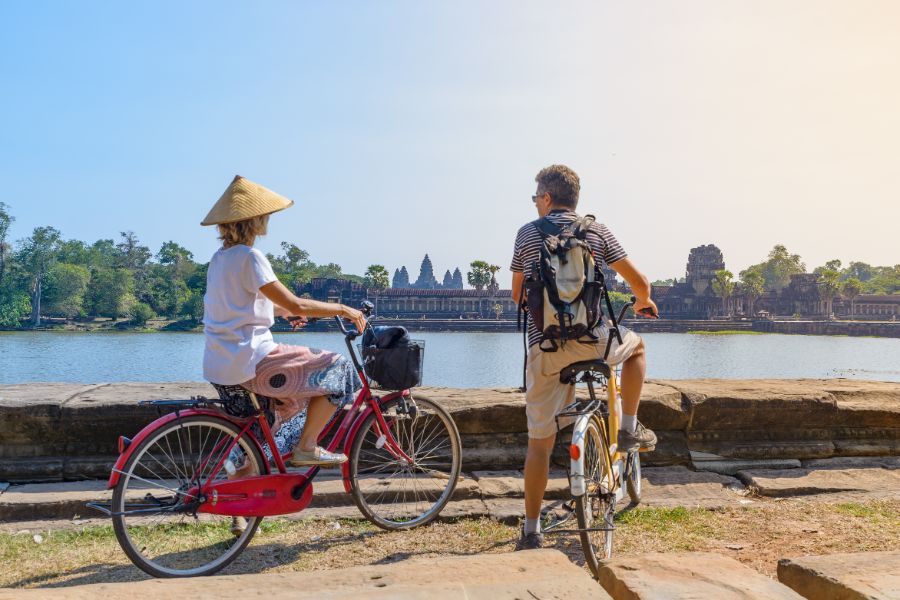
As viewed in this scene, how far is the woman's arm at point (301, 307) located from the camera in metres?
2.85

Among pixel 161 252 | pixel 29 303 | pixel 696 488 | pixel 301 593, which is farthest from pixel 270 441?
pixel 161 252

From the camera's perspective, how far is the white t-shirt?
2.85m

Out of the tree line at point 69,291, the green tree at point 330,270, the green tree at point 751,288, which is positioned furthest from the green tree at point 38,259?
the green tree at point 751,288

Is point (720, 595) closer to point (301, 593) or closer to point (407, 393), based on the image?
point (301, 593)

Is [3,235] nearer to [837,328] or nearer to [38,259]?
[38,259]

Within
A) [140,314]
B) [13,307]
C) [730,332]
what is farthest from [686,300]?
[13,307]

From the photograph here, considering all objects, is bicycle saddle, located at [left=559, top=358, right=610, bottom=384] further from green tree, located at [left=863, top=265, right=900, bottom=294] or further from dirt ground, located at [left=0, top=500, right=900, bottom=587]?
green tree, located at [left=863, top=265, right=900, bottom=294]

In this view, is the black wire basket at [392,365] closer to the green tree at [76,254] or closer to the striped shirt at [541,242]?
the striped shirt at [541,242]

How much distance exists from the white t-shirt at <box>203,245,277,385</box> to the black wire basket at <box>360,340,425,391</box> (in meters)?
0.57

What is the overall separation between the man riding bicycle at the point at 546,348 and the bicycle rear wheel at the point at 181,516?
1045 millimetres

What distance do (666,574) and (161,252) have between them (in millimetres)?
115638

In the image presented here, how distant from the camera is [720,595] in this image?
1.86 metres

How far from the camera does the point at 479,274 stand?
98.3 m

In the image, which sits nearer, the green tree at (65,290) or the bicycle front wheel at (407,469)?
the bicycle front wheel at (407,469)
